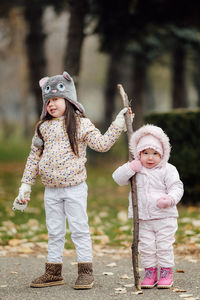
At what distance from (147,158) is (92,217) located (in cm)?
424

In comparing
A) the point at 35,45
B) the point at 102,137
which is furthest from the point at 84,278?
the point at 35,45

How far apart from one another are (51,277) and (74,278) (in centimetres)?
31

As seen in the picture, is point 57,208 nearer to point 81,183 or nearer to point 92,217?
point 81,183

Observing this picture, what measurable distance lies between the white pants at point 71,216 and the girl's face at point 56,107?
2.05ft

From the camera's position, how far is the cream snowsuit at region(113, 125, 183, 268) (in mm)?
4234

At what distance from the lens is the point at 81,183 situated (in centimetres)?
442

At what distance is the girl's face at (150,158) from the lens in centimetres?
429

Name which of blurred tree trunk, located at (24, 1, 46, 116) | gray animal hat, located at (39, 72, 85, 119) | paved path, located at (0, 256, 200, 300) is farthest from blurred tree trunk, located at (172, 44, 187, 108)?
gray animal hat, located at (39, 72, 85, 119)

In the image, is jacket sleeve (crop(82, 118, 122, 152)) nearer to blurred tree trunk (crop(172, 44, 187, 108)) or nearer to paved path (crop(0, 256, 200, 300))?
paved path (crop(0, 256, 200, 300))

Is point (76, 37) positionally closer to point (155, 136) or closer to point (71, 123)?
point (71, 123)

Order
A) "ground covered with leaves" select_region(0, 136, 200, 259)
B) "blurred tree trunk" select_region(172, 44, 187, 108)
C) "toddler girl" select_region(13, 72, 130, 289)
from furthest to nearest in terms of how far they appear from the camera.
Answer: "blurred tree trunk" select_region(172, 44, 187, 108), "ground covered with leaves" select_region(0, 136, 200, 259), "toddler girl" select_region(13, 72, 130, 289)

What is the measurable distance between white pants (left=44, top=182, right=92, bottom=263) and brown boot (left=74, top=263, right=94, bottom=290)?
0.19ft

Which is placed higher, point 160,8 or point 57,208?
point 160,8

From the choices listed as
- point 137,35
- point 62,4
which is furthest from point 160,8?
point 62,4
